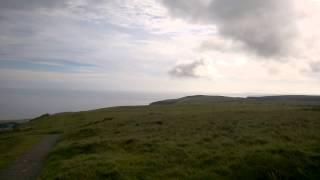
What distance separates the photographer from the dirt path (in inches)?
827

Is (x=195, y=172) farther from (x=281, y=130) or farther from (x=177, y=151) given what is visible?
(x=281, y=130)

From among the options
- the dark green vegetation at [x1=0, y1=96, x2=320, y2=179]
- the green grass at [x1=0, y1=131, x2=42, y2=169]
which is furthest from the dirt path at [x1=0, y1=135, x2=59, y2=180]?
the dark green vegetation at [x1=0, y1=96, x2=320, y2=179]

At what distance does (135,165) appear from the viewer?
21.5 m

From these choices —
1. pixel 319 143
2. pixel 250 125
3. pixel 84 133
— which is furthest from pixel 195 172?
pixel 84 133

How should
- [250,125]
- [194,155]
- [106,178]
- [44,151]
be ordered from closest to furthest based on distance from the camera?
[106,178]
[194,155]
[44,151]
[250,125]

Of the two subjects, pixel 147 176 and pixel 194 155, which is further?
pixel 194 155

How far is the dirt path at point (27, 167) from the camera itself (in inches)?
827

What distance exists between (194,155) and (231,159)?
239 cm

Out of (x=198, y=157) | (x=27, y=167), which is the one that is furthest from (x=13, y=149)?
(x=198, y=157)

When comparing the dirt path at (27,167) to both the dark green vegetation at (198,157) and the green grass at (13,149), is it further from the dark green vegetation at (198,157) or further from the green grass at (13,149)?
the dark green vegetation at (198,157)

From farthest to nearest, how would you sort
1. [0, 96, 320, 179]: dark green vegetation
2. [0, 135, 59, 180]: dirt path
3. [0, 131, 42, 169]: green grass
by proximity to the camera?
[0, 131, 42, 169]: green grass < [0, 135, 59, 180]: dirt path < [0, 96, 320, 179]: dark green vegetation

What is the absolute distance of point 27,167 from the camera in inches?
926

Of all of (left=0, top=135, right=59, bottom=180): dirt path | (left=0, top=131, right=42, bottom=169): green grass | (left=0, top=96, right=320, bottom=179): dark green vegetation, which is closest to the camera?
(left=0, top=96, right=320, bottom=179): dark green vegetation

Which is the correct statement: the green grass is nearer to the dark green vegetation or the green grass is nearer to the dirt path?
the dirt path
